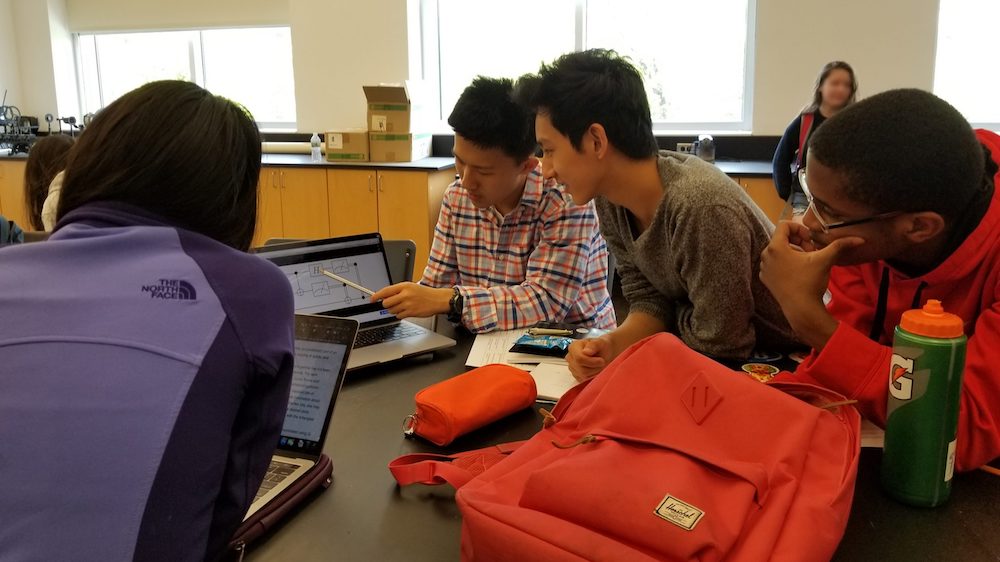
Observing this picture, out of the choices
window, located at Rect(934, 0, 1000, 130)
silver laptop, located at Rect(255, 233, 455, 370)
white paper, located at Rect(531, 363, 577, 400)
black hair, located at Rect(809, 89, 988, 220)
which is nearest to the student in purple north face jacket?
white paper, located at Rect(531, 363, 577, 400)

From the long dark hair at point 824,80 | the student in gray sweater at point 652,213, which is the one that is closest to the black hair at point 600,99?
the student in gray sweater at point 652,213

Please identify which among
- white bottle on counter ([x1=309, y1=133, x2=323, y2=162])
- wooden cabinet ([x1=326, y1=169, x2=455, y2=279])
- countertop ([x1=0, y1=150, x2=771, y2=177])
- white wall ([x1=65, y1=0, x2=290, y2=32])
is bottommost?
wooden cabinet ([x1=326, y1=169, x2=455, y2=279])

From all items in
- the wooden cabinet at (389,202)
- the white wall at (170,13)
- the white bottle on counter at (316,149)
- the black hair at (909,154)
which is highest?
the white wall at (170,13)

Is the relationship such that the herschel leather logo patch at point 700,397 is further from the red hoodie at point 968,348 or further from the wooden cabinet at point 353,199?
the wooden cabinet at point 353,199

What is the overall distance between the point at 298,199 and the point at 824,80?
318cm

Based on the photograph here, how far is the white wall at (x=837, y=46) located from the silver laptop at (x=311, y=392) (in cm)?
402

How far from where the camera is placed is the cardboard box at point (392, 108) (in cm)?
467

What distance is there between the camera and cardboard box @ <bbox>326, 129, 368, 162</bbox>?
4.75m

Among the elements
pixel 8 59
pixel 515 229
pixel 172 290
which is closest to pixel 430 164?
pixel 515 229

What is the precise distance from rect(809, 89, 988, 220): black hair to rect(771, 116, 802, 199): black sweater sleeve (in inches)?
121

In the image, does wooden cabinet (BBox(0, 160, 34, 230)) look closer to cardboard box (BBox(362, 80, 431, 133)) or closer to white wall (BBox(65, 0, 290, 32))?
white wall (BBox(65, 0, 290, 32))

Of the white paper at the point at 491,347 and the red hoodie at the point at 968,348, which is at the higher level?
the red hoodie at the point at 968,348

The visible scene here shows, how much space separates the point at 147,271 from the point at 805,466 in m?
0.71

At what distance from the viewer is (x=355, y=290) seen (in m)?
1.66
